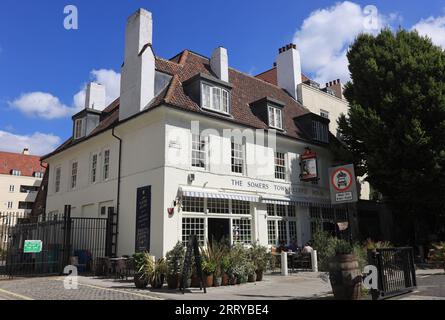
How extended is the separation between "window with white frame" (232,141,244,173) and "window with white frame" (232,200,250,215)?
58.4 inches

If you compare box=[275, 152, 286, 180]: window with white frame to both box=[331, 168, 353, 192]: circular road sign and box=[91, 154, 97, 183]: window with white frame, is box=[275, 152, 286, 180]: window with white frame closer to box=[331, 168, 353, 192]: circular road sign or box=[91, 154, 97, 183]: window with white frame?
box=[331, 168, 353, 192]: circular road sign

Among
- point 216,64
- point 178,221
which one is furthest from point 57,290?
point 216,64

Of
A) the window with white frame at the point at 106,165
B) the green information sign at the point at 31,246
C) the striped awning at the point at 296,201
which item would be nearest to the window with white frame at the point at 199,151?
the striped awning at the point at 296,201

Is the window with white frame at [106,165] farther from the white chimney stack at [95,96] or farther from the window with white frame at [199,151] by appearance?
the white chimney stack at [95,96]

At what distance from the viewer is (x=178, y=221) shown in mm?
16219

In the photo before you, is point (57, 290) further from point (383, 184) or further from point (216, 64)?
point (383, 184)

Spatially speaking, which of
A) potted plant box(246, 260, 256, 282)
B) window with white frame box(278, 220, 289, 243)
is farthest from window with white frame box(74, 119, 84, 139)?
potted plant box(246, 260, 256, 282)

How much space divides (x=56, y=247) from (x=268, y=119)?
39.0 ft

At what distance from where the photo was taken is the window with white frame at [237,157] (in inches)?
753

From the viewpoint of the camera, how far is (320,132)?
24391 mm

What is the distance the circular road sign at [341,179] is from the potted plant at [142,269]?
24.3 feet
